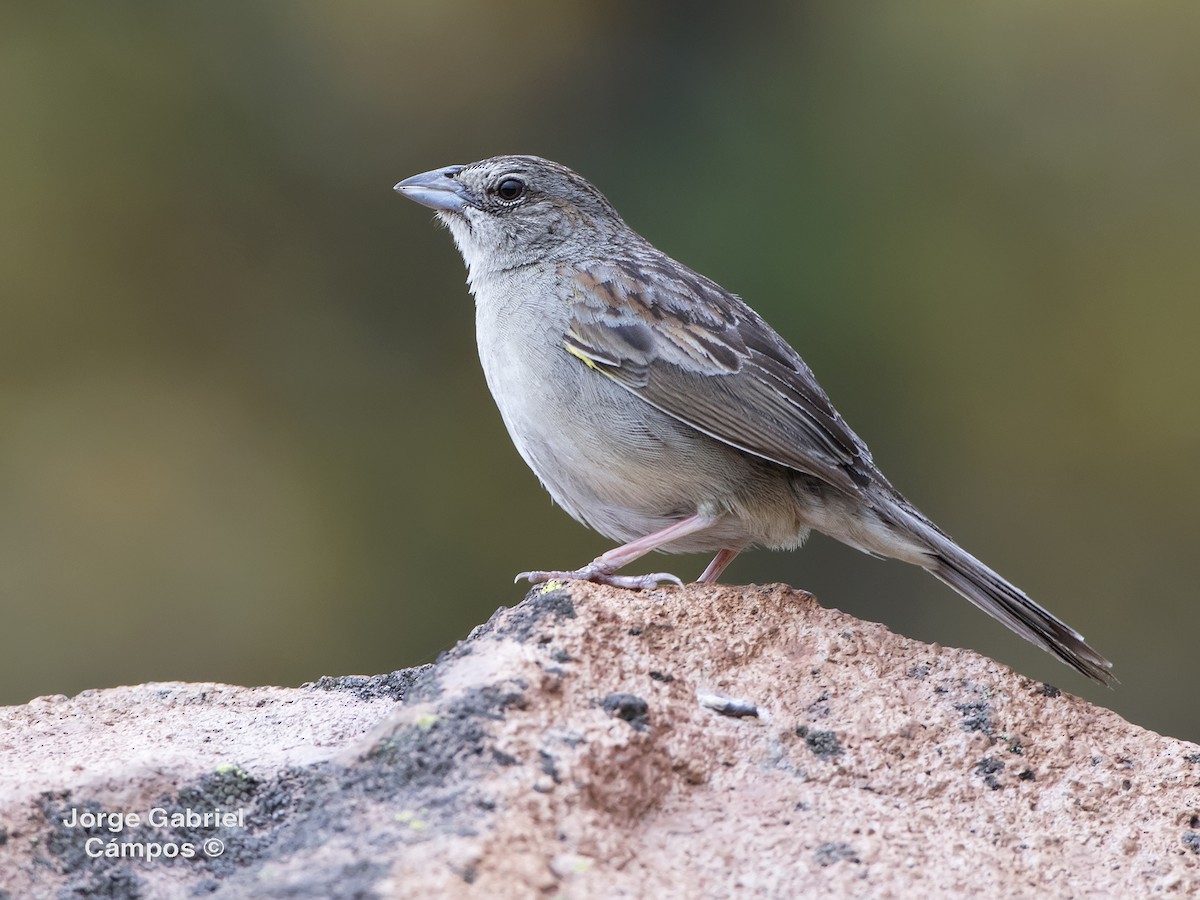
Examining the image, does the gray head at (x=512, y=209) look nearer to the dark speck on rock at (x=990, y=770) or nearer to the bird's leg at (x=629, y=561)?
the bird's leg at (x=629, y=561)

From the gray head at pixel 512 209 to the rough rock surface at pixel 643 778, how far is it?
2.02 meters

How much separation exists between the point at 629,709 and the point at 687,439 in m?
1.61

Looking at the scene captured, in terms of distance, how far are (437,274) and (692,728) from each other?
5.50 m

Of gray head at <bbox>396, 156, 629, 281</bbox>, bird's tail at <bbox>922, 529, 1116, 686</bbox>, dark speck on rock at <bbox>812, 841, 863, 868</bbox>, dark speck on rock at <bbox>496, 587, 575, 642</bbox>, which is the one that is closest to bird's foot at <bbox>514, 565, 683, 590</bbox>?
dark speck on rock at <bbox>496, 587, 575, 642</bbox>

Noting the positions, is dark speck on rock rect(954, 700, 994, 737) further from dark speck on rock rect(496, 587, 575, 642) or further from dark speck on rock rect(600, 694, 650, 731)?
dark speck on rock rect(496, 587, 575, 642)

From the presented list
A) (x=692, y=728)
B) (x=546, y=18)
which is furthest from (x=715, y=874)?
(x=546, y=18)

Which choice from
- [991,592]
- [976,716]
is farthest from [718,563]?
[976,716]

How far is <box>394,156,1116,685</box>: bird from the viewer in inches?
179

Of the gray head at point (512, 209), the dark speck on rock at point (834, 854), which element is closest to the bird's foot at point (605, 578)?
the dark speck on rock at point (834, 854)

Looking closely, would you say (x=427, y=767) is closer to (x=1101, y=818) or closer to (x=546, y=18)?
(x=1101, y=818)

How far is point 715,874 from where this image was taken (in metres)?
2.77

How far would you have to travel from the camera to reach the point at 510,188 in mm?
5629

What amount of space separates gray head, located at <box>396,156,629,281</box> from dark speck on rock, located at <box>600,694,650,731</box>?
256 centimetres

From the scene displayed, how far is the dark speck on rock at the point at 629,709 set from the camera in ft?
10.2
